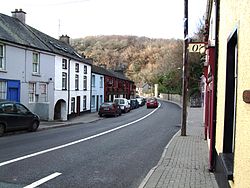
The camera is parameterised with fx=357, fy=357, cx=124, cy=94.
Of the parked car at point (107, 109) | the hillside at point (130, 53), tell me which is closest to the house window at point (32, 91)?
the parked car at point (107, 109)

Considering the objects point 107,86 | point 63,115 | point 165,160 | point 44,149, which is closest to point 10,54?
point 63,115

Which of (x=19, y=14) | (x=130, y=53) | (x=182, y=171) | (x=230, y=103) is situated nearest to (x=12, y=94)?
(x=19, y=14)

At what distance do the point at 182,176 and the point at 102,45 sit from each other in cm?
9438

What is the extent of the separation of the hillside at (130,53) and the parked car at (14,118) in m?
70.4

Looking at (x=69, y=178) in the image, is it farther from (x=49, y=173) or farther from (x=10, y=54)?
(x=10, y=54)

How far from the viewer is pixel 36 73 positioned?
27016 millimetres

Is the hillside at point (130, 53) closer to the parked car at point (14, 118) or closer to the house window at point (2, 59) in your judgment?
the house window at point (2, 59)

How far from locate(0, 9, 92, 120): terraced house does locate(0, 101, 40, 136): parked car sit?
4299 mm

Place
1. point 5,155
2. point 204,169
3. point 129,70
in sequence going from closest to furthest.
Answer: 1. point 204,169
2. point 5,155
3. point 129,70

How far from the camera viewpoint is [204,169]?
9258 mm

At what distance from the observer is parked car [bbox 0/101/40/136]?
57.4 feet

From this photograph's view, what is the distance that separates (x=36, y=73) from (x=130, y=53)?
8788 cm

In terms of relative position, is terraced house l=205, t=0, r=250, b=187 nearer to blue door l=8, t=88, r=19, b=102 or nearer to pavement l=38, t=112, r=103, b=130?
pavement l=38, t=112, r=103, b=130

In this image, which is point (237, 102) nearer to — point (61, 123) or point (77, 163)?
point (77, 163)
